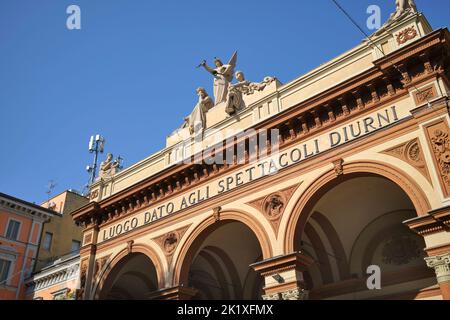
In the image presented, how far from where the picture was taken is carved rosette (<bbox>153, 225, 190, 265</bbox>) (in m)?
14.6

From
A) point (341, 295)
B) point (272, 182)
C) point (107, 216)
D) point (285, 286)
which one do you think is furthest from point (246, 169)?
point (107, 216)

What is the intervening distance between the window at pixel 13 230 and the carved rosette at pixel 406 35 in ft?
78.3

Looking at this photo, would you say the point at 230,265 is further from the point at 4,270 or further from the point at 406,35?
the point at 4,270

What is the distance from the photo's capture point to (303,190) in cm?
1176

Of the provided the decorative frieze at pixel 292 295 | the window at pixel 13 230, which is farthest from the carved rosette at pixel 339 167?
the window at pixel 13 230

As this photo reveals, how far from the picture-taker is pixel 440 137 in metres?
9.70

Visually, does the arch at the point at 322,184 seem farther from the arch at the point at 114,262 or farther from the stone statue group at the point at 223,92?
the arch at the point at 114,262

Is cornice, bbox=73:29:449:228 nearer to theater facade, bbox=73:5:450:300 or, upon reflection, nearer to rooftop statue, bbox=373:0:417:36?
theater facade, bbox=73:5:450:300

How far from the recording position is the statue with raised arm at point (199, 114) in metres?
16.2

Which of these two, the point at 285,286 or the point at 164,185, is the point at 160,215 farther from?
the point at 285,286

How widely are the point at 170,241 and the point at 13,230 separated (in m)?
15.7

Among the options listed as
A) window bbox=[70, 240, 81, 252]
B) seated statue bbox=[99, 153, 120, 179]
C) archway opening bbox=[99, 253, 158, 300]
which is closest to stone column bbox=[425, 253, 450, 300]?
archway opening bbox=[99, 253, 158, 300]
